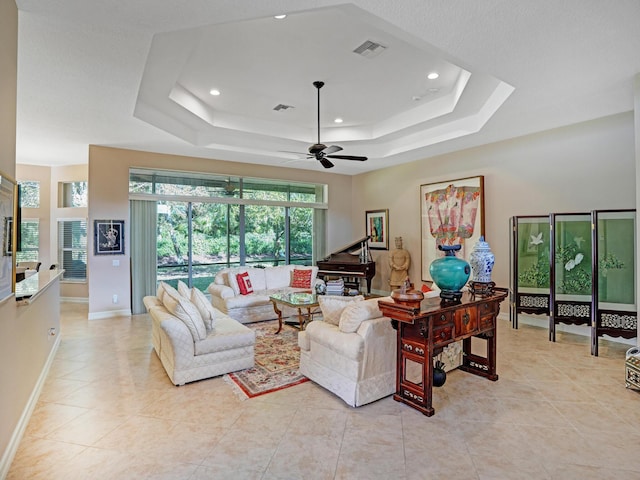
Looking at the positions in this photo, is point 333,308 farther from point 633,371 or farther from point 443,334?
point 633,371

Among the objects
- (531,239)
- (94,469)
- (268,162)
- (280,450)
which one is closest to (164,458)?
(94,469)

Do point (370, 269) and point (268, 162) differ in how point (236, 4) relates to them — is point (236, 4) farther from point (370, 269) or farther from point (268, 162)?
point (370, 269)

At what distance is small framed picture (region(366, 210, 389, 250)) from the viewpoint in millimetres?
8617

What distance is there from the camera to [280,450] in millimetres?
2459

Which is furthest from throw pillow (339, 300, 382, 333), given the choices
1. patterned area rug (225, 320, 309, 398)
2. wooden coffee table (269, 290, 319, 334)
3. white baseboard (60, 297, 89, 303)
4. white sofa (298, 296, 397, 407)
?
→ white baseboard (60, 297, 89, 303)

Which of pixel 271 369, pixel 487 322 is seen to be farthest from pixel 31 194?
pixel 487 322

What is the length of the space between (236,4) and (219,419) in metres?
3.27

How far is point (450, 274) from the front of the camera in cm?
325

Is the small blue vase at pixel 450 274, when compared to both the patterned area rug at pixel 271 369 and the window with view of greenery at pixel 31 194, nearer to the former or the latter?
the patterned area rug at pixel 271 369

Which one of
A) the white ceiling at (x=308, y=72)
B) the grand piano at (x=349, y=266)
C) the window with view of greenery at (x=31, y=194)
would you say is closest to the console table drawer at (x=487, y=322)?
the white ceiling at (x=308, y=72)

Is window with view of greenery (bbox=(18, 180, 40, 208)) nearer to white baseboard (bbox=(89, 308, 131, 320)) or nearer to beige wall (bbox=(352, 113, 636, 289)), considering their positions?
white baseboard (bbox=(89, 308, 131, 320))

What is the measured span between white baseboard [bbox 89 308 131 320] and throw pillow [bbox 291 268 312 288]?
3.21m

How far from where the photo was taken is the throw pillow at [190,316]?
3.53 metres

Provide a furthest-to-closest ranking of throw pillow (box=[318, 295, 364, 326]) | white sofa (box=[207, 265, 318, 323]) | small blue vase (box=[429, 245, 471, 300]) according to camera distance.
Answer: white sofa (box=[207, 265, 318, 323]), throw pillow (box=[318, 295, 364, 326]), small blue vase (box=[429, 245, 471, 300])
